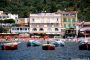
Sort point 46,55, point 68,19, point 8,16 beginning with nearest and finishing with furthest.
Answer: point 46,55 → point 68,19 → point 8,16

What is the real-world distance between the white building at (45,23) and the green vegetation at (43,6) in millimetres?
10310

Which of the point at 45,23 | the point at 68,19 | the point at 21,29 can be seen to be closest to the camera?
the point at 45,23

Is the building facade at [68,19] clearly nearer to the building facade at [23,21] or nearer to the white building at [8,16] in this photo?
the building facade at [23,21]

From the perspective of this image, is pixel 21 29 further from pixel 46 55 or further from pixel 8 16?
pixel 46 55

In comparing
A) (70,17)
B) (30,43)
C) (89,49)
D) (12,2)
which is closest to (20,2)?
(12,2)

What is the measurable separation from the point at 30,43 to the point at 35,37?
2734cm

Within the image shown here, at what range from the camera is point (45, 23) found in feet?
508

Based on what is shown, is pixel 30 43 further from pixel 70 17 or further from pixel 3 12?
pixel 3 12

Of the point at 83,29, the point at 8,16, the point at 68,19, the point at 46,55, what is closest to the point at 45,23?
the point at 68,19

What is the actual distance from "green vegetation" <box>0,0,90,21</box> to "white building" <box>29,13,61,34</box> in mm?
10310

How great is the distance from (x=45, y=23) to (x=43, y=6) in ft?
53.7

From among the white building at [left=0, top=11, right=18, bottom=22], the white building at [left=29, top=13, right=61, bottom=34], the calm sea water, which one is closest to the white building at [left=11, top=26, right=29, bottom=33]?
the white building at [left=29, top=13, right=61, bottom=34]

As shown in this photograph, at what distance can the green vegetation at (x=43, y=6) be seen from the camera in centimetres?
16615

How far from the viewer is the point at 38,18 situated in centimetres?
15425
